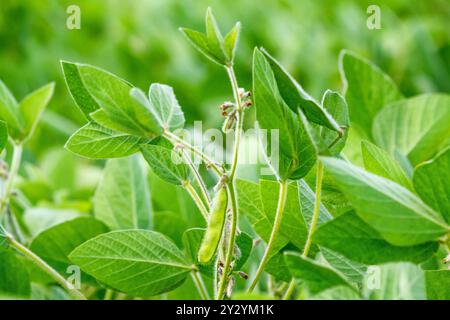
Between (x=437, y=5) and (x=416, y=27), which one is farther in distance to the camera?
(x=437, y=5)

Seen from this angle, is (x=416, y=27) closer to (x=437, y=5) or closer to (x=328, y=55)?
(x=328, y=55)

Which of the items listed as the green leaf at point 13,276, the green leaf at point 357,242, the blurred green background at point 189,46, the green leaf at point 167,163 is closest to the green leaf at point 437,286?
the green leaf at point 357,242

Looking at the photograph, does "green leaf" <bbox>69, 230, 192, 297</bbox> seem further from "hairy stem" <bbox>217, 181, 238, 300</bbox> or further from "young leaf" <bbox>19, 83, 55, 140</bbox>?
"young leaf" <bbox>19, 83, 55, 140</bbox>

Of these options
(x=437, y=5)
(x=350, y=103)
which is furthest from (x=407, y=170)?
(x=437, y=5)

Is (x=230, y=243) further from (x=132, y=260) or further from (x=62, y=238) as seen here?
(x=62, y=238)

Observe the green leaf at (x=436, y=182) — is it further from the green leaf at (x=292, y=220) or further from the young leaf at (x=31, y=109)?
the young leaf at (x=31, y=109)

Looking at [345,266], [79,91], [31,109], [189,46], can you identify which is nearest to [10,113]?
[31,109]

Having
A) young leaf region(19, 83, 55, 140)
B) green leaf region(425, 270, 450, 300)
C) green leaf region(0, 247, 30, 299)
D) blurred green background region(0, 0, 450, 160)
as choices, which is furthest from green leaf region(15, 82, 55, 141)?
blurred green background region(0, 0, 450, 160)
